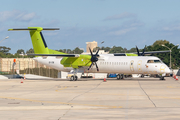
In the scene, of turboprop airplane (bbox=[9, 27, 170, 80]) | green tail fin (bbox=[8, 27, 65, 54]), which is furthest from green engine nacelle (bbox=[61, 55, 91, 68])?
green tail fin (bbox=[8, 27, 65, 54])

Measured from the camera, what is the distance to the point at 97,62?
42.1 metres

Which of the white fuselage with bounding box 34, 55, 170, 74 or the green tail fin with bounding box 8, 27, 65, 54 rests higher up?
the green tail fin with bounding box 8, 27, 65, 54

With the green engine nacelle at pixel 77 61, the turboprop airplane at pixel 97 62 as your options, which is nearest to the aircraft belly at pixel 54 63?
the turboprop airplane at pixel 97 62

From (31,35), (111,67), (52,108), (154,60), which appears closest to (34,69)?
(31,35)

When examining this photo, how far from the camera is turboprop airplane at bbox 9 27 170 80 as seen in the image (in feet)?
126

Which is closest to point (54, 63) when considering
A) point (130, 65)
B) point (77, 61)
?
point (77, 61)

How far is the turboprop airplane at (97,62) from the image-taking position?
38.4 m

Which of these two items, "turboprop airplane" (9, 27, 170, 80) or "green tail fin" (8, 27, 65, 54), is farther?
"green tail fin" (8, 27, 65, 54)

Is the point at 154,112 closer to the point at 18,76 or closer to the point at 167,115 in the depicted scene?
the point at 167,115

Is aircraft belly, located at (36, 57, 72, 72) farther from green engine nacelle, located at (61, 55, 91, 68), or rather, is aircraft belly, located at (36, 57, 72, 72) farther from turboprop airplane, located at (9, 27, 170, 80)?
green engine nacelle, located at (61, 55, 91, 68)

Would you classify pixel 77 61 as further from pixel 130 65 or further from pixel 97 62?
pixel 130 65

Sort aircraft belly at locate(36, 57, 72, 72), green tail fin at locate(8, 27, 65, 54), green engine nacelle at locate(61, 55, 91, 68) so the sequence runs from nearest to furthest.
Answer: green engine nacelle at locate(61, 55, 91, 68)
aircraft belly at locate(36, 57, 72, 72)
green tail fin at locate(8, 27, 65, 54)

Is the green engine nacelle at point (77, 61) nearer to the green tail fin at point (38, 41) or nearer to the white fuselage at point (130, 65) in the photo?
the white fuselage at point (130, 65)

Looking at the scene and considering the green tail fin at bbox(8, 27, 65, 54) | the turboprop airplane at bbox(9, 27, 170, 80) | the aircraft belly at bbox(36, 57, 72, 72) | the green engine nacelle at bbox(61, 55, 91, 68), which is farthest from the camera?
the green tail fin at bbox(8, 27, 65, 54)
